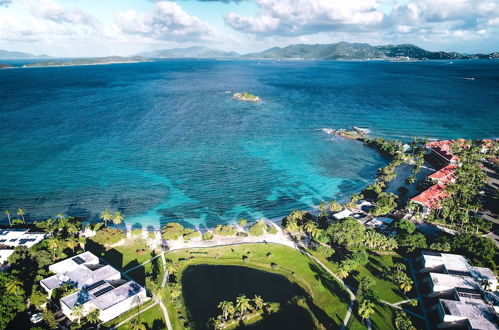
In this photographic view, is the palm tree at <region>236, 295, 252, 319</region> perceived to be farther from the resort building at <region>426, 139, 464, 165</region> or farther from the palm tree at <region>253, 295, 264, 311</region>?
the resort building at <region>426, 139, 464, 165</region>

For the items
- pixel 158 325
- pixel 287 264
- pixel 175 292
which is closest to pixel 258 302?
pixel 287 264

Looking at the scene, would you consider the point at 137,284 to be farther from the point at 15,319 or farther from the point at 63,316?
the point at 15,319

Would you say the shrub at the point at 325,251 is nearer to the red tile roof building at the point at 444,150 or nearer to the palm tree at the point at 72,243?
the palm tree at the point at 72,243

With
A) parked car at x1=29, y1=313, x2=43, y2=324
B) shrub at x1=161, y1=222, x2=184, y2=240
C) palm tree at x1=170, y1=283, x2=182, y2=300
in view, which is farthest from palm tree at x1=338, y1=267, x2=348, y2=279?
parked car at x1=29, y1=313, x2=43, y2=324

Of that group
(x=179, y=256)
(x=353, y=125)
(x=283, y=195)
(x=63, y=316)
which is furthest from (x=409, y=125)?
(x=63, y=316)

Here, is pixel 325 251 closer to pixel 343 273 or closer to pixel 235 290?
pixel 343 273
